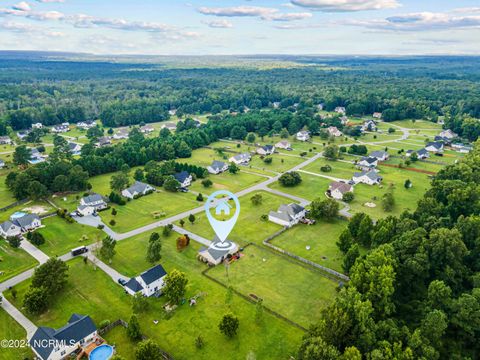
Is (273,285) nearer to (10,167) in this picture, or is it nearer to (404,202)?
(404,202)

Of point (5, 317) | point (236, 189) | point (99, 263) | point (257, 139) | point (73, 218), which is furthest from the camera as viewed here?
point (257, 139)

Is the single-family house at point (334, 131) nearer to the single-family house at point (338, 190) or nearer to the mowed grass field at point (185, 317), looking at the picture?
the single-family house at point (338, 190)

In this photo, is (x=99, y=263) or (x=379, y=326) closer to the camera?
(x=379, y=326)

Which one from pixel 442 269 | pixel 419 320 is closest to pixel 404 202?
pixel 442 269

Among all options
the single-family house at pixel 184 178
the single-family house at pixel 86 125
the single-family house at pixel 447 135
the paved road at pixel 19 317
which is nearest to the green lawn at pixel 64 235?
the paved road at pixel 19 317

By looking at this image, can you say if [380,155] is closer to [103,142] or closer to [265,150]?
[265,150]

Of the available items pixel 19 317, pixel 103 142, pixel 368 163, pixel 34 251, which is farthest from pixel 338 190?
pixel 103 142
